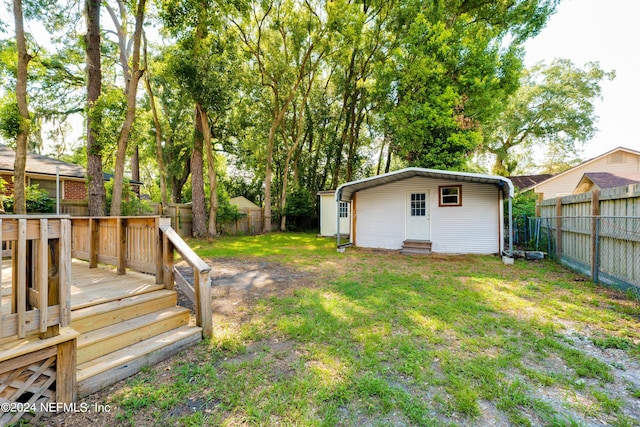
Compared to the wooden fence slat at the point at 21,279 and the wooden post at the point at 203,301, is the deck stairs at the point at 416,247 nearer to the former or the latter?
the wooden post at the point at 203,301

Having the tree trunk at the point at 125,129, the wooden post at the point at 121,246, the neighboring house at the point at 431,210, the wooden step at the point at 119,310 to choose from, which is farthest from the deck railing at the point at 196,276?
the neighboring house at the point at 431,210

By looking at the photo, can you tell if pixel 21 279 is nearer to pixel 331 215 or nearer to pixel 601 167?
pixel 331 215

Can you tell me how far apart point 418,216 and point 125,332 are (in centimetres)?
898

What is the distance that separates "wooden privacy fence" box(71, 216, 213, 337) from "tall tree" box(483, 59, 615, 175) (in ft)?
67.2

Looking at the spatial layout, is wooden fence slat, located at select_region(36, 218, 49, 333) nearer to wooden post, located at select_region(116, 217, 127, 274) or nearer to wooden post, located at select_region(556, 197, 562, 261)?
wooden post, located at select_region(116, 217, 127, 274)

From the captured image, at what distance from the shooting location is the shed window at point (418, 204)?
31.6 ft

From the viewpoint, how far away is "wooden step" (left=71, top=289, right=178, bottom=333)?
2578mm

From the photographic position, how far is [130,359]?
2447 millimetres

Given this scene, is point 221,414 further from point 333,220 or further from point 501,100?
point 501,100

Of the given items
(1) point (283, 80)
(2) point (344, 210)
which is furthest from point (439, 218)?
(1) point (283, 80)

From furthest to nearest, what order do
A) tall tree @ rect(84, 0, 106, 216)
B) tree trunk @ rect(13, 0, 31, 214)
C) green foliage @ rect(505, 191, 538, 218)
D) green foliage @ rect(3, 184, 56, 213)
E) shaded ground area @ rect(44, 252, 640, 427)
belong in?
green foliage @ rect(505, 191, 538, 218) < green foliage @ rect(3, 184, 56, 213) < tall tree @ rect(84, 0, 106, 216) < tree trunk @ rect(13, 0, 31, 214) < shaded ground area @ rect(44, 252, 640, 427)

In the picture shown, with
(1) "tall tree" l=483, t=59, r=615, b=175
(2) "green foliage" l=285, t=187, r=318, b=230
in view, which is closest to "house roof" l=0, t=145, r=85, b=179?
(2) "green foliage" l=285, t=187, r=318, b=230

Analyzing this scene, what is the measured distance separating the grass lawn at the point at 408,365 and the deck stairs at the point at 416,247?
4.38 meters

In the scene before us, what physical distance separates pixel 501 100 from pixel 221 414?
1611cm
